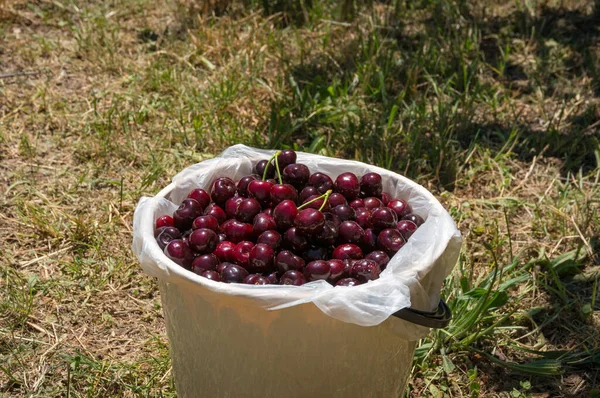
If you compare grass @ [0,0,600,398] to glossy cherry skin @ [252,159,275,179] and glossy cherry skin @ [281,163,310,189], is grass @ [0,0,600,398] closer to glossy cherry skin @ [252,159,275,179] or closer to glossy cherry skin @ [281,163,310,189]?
glossy cherry skin @ [281,163,310,189]

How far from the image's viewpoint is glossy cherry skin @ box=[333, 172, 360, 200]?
1932mm

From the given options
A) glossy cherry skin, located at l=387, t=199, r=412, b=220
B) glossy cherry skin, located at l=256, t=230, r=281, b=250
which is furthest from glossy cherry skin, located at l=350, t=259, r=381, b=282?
glossy cherry skin, located at l=387, t=199, r=412, b=220

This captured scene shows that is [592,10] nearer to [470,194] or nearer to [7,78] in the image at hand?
[470,194]

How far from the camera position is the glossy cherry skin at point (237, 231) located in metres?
1.79

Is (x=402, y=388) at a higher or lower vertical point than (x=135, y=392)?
higher

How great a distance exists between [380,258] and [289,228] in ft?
0.80

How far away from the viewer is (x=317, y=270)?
1616 mm

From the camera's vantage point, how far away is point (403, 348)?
1.73 metres

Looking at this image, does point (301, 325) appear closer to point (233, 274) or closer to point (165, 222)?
point (233, 274)

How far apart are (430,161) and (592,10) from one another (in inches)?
83.3

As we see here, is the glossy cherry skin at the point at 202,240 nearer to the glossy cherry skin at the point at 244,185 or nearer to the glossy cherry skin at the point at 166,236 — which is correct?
the glossy cherry skin at the point at 166,236

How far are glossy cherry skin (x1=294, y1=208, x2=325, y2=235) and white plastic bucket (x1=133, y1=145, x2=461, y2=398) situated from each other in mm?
208

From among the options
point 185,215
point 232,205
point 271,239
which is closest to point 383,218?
point 271,239

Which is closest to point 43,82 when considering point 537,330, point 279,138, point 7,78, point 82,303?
point 7,78
